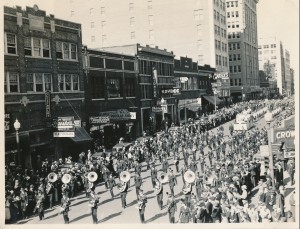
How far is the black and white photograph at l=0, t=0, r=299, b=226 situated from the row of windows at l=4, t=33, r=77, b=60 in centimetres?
8

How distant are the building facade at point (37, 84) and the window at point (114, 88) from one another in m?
6.31

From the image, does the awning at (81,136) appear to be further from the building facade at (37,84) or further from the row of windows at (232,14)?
the row of windows at (232,14)

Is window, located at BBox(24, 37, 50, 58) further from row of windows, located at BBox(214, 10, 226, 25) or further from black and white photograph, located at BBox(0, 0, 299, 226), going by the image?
row of windows, located at BBox(214, 10, 226, 25)

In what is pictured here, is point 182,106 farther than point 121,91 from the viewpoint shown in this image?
Yes

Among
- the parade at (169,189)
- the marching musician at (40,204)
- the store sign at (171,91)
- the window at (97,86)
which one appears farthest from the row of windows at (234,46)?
the marching musician at (40,204)

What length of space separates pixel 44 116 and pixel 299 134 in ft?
57.2

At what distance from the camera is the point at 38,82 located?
26.6 m

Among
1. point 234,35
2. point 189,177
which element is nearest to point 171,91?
point 189,177

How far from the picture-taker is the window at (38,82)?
25844 mm

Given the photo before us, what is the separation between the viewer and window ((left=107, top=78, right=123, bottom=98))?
36.6m

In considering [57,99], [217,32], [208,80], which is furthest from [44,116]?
[217,32]

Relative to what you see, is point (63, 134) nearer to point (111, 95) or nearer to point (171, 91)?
point (111, 95)

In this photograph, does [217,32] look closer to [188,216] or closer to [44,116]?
[44,116]

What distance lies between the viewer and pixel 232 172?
20062 mm
